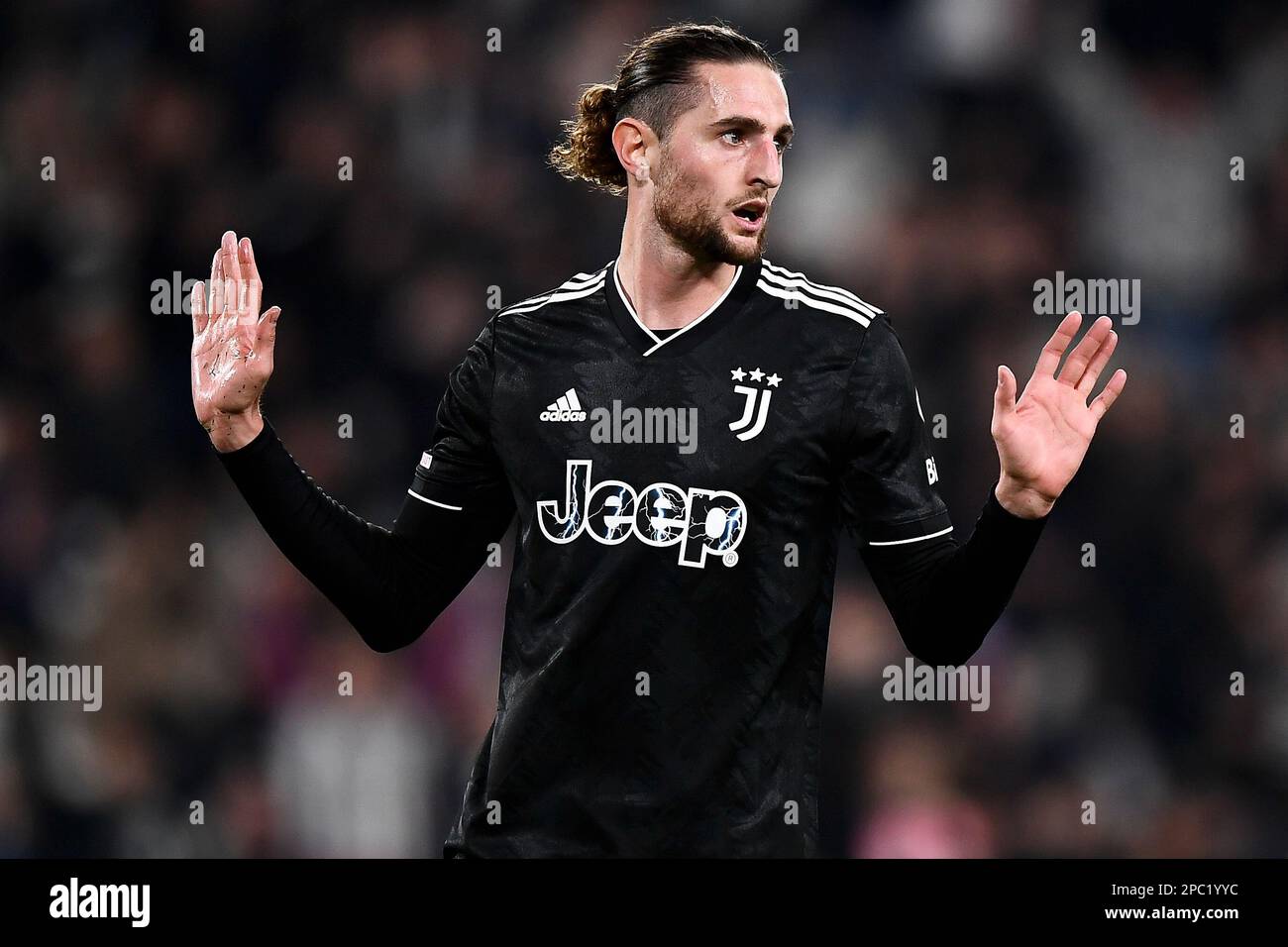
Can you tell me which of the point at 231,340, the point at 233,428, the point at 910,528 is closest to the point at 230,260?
the point at 231,340

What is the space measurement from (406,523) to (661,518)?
560 millimetres

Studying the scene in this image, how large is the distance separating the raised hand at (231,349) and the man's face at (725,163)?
30.2 inches

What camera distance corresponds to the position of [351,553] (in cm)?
308

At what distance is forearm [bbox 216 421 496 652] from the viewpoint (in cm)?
303

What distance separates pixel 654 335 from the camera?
3.07 meters

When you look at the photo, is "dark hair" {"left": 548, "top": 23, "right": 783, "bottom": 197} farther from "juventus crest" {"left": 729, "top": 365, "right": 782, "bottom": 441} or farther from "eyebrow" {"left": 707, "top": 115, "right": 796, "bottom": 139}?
"juventus crest" {"left": 729, "top": 365, "right": 782, "bottom": 441}

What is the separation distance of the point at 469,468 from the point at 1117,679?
2.91m

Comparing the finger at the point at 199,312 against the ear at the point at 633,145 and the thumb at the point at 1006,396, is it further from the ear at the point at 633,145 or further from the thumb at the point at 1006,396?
the thumb at the point at 1006,396

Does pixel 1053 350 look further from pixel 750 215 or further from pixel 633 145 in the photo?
pixel 633 145

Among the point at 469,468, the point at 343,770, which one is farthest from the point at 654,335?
the point at 343,770

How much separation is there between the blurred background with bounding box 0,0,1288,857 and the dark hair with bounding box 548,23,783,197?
216cm

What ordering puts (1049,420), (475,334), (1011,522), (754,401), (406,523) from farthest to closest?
(475,334)
(406,523)
(754,401)
(1049,420)
(1011,522)

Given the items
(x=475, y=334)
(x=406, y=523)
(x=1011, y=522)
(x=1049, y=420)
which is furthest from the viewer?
(x=475, y=334)
